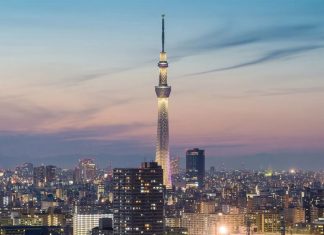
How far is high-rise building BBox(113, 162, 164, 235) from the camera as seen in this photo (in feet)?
123

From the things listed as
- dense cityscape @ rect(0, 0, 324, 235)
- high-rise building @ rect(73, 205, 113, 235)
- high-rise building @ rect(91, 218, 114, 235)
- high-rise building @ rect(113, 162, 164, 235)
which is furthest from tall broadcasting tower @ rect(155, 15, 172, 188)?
high-rise building @ rect(113, 162, 164, 235)

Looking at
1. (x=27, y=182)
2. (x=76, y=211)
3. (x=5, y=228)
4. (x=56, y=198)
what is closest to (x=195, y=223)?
(x=76, y=211)

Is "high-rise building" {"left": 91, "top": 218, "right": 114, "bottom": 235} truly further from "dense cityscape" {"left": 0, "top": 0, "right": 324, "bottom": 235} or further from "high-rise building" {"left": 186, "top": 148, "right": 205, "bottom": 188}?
"high-rise building" {"left": 186, "top": 148, "right": 205, "bottom": 188}

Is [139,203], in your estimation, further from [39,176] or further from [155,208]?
[39,176]

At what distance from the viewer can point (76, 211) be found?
48.0 metres

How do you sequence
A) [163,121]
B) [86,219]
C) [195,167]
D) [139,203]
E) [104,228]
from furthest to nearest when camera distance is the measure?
[195,167] → [163,121] → [86,219] → [104,228] → [139,203]

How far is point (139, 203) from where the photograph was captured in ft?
123

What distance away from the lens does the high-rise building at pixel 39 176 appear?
8163 cm

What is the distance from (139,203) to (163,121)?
25.6 m

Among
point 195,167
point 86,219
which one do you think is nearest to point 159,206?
point 86,219

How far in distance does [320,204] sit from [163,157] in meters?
12.8

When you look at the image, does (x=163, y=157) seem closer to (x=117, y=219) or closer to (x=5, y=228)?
(x=5, y=228)

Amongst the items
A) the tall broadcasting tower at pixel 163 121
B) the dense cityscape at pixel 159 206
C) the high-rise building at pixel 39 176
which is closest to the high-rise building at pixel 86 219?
the dense cityscape at pixel 159 206

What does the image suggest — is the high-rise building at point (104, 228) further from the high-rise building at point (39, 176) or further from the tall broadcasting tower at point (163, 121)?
the high-rise building at point (39, 176)
